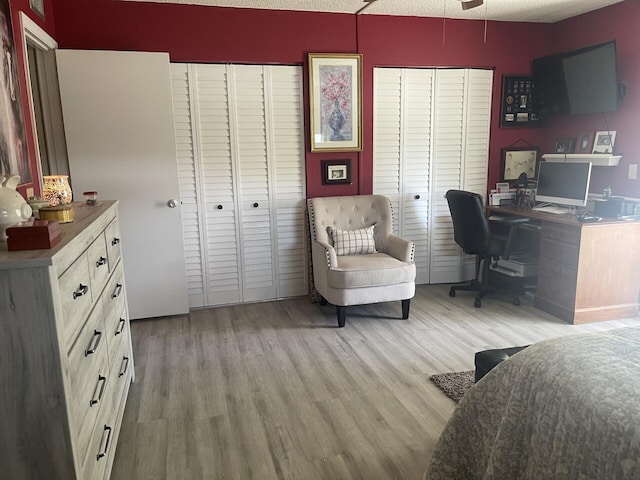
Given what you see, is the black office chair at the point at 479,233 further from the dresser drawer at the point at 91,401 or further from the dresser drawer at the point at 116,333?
the dresser drawer at the point at 91,401

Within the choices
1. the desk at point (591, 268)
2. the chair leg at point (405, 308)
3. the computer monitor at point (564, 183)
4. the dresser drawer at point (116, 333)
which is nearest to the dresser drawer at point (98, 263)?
the dresser drawer at point (116, 333)

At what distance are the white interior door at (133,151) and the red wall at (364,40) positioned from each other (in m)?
0.33

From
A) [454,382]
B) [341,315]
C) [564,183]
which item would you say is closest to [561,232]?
[564,183]

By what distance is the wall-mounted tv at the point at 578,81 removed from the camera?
369 centimetres

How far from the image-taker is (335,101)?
410 centimetres

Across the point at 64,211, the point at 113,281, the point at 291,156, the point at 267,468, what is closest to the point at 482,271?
the point at 291,156

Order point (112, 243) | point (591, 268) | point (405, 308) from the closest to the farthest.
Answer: point (112, 243), point (591, 268), point (405, 308)

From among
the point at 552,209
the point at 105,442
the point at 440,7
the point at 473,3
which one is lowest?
the point at 105,442

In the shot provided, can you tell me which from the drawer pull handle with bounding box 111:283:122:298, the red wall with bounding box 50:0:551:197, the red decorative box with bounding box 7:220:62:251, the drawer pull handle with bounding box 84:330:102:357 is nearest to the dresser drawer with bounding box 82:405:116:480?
the drawer pull handle with bounding box 84:330:102:357

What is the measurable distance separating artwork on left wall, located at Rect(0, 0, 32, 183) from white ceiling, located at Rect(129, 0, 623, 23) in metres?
1.56

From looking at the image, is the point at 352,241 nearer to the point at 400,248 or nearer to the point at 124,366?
the point at 400,248

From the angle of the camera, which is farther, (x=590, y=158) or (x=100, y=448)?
(x=590, y=158)

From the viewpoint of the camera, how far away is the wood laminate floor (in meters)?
2.08

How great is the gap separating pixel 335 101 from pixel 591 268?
2460mm
